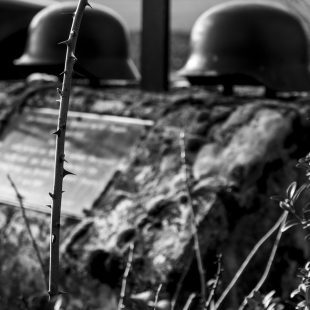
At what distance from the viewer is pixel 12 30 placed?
5293mm

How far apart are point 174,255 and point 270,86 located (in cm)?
156

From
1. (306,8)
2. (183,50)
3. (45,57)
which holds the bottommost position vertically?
(183,50)

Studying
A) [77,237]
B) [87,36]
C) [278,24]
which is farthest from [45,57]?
[77,237]

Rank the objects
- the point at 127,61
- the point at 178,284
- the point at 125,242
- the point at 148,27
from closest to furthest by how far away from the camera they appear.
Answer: the point at 178,284 → the point at 125,242 → the point at 148,27 → the point at 127,61

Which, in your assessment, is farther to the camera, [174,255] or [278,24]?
[278,24]

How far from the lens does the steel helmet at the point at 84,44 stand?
445 cm

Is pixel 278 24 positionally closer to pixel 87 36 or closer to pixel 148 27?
pixel 148 27

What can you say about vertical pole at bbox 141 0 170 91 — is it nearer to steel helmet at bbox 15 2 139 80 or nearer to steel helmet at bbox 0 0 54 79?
steel helmet at bbox 15 2 139 80

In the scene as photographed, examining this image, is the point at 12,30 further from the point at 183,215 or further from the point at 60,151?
the point at 60,151

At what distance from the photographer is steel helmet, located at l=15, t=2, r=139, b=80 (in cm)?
445

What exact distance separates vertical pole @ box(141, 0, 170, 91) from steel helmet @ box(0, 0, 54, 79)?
1524 millimetres

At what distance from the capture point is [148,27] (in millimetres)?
4078

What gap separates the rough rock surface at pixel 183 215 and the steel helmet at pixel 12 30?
246 centimetres

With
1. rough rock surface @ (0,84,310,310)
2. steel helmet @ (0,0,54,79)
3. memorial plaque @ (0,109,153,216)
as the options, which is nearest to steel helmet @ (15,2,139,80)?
steel helmet @ (0,0,54,79)
